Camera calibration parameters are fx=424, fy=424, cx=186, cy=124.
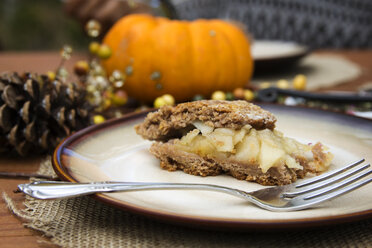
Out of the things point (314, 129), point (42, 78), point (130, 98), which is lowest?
point (130, 98)

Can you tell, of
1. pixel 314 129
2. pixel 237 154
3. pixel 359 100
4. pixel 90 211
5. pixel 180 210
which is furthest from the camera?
pixel 359 100

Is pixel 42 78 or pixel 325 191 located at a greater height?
pixel 42 78

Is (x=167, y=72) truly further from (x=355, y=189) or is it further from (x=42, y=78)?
(x=355, y=189)

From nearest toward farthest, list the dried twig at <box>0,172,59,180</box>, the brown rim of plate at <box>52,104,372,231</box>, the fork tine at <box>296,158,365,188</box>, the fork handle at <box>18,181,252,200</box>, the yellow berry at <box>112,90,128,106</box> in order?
the brown rim of plate at <box>52,104,372,231</box> < the fork handle at <box>18,181,252,200</box> < the fork tine at <box>296,158,365,188</box> < the dried twig at <box>0,172,59,180</box> < the yellow berry at <box>112,90,128,106</box>

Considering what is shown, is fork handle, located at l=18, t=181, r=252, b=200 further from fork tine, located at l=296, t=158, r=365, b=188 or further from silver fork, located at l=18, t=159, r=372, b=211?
fork tine, located at l=296, t=158, r=365, b=188

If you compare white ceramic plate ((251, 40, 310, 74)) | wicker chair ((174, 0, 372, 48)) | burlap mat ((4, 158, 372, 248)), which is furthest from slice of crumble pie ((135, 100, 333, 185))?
wicker chair ((174, 0, 372, 48))

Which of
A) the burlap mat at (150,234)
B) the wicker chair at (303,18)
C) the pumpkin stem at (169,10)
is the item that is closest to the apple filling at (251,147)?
the burlap mat at (150,234)

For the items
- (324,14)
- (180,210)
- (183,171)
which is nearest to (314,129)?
(183,171)

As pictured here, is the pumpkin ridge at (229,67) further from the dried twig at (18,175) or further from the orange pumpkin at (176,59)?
the dried twig at (18,175)
